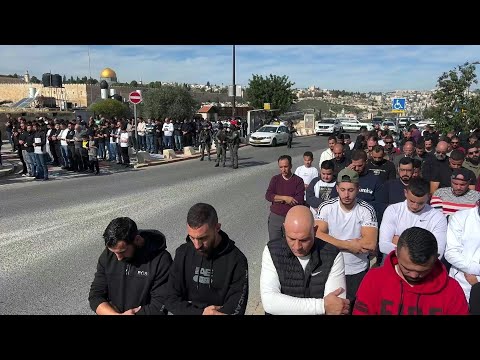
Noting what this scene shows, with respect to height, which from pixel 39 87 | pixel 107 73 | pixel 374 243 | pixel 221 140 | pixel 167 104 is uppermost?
pixel 107 73

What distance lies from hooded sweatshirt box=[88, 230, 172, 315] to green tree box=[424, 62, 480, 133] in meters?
13.6

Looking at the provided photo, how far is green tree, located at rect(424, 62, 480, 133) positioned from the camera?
13.7 meters

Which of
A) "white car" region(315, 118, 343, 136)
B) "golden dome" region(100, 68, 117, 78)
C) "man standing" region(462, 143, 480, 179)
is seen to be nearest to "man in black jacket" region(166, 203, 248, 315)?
"man standing" region(462, 143, 480, 179)

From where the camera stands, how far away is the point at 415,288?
7.88 feet

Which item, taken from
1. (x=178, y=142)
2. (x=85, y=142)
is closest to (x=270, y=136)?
(x=178, y=142)

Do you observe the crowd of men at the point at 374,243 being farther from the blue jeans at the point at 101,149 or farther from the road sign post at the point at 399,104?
the blue jeans at the point at 101,149

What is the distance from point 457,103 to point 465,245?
12.1m

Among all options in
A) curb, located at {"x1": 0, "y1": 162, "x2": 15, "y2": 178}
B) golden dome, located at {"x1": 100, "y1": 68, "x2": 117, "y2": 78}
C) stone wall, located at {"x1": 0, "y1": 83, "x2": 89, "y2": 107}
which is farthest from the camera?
golden dome, located at {"x1": 100, "y1": 68, "x2": 117, "y2": 78}

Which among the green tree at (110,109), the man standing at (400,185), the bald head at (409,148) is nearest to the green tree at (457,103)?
the bald head at (409,148)

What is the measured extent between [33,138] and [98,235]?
7389 millimetres

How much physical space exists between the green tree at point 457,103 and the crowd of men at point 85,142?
7537 millimetres

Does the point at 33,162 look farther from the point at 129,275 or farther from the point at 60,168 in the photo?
the point at 129,275

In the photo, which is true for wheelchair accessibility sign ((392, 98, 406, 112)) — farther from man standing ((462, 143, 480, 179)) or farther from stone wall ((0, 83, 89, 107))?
stone wall ((0, 83, 89, 107))
